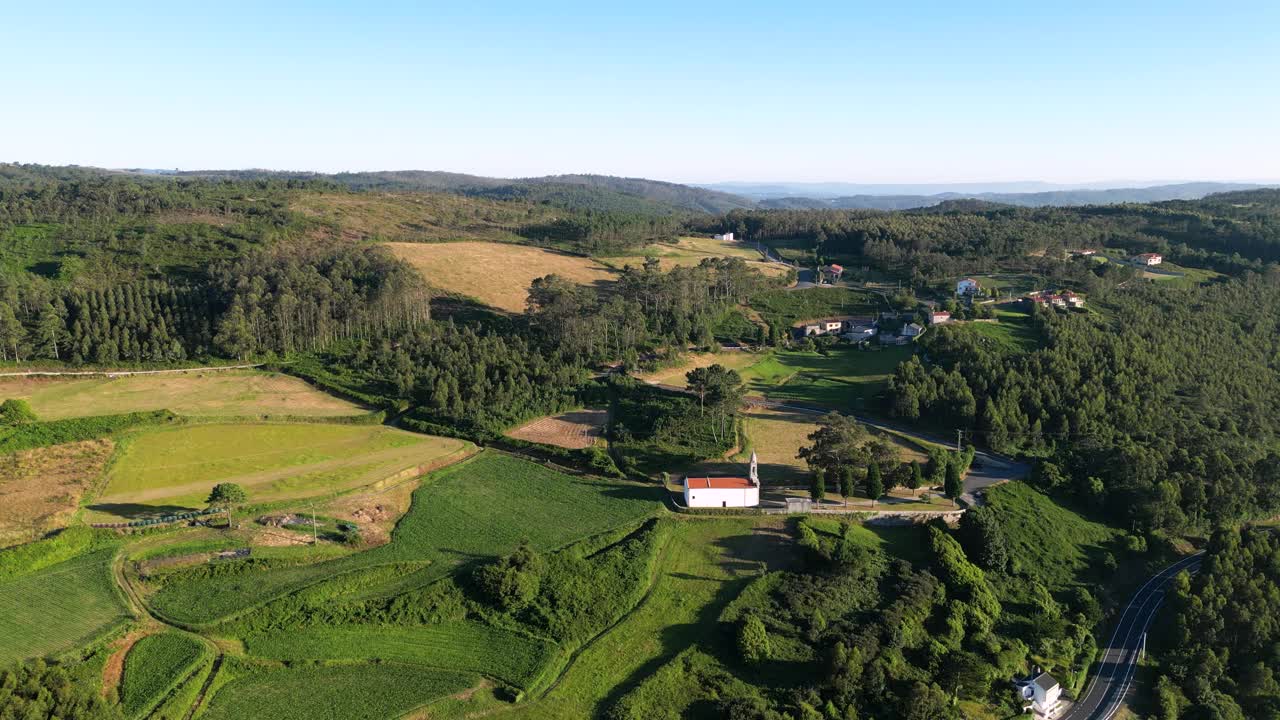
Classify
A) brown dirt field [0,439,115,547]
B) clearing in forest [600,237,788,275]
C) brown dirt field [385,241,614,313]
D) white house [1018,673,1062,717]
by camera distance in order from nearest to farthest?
white house [1018,673,1062,717] → brown dirt field [0,439,115,547] → brown dirt field [385,241,614,313] → clearing in forest [600,237,788,275]

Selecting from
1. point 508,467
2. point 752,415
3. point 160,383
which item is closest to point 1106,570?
point 752,415

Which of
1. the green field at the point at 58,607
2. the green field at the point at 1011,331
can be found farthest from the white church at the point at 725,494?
the green field at the point at 1011,331

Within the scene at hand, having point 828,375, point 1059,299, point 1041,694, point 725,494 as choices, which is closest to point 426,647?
point 725,494

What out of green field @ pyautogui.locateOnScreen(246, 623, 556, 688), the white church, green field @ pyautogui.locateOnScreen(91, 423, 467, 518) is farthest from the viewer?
the white church

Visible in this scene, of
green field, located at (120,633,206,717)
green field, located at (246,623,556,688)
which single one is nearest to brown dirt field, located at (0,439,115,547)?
green field, located at (120,633,206,717)

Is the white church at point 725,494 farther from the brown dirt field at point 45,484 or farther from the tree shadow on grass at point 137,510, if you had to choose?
the brown dirt field at point 45,484

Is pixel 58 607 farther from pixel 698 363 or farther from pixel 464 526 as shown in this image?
pixel 698 363

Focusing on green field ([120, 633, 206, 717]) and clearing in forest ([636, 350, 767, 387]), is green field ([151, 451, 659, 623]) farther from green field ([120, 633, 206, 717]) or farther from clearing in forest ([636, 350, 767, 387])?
clearing in forest ([636, 350, 767, 387])
